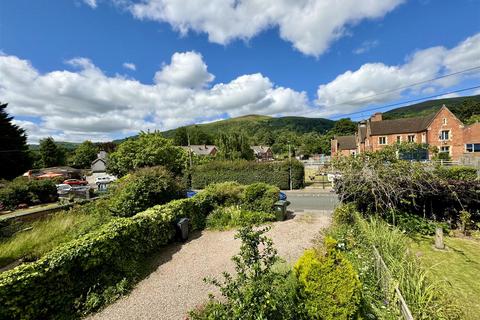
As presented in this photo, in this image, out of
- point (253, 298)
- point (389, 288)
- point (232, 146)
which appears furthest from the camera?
point (232, 146)

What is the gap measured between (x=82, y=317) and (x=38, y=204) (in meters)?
17.7

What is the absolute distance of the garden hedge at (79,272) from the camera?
4.18 m

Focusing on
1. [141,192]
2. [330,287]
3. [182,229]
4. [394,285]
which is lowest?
[182,229]

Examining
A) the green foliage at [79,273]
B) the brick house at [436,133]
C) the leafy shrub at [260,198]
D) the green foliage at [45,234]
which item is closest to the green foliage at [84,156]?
the green foliage at [45,234]

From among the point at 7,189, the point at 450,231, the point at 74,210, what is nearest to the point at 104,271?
the point at 74,210

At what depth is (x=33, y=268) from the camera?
443 cm

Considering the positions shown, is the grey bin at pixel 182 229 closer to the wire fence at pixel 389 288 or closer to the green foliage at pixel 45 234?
the green foliage at pixel 45 234

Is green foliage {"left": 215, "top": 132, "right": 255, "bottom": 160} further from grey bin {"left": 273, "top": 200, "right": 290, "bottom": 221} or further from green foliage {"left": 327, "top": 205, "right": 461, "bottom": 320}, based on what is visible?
green foliage {"left": 327, "top": 205, "right": 461, "bottom": 320}

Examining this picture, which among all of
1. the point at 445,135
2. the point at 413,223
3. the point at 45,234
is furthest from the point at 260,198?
the point at 445,135

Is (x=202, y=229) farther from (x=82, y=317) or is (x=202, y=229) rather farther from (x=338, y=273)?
(x=338, y=273)

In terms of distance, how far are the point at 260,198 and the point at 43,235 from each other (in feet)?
29.8

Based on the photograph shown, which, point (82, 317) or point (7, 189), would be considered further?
point (7, 189)

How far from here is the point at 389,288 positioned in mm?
4070

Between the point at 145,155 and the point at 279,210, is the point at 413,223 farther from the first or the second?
the point at 145,155
